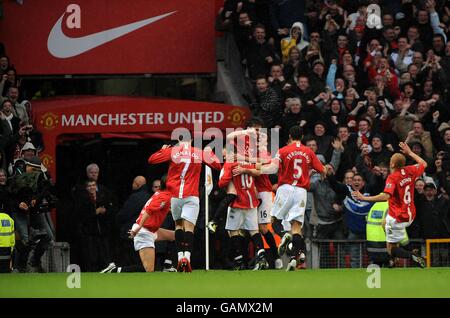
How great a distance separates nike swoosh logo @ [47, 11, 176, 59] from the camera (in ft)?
87.5

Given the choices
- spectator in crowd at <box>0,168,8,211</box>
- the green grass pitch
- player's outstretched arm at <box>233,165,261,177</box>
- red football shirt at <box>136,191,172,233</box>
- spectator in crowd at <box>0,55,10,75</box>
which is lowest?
the green grass pitch

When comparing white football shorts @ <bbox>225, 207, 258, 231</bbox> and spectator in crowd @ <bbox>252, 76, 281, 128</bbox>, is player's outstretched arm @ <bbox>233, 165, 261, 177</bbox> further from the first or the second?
spectator in crowd @ <bbox>252, 76, 281, 128</bbox>

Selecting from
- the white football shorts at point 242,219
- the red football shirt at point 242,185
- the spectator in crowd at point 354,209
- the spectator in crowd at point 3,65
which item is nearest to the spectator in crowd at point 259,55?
the spectator in crowd at point 354,209

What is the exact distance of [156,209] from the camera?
19016 mm

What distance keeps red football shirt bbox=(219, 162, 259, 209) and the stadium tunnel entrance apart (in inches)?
203

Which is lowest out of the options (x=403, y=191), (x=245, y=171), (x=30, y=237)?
→ (x=30, y=237)

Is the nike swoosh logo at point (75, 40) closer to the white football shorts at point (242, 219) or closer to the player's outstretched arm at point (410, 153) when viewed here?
the white football shorts at point (242, 219)

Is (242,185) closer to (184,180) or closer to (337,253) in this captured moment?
(184,180)

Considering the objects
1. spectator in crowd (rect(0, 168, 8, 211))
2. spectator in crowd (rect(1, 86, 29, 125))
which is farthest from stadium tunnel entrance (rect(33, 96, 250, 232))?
spectator in crowd (rect(0, 168, 8, 211))

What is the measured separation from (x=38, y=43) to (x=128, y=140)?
290 centimetres

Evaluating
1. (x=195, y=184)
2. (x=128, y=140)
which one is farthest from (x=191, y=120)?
(x=195, y=184)

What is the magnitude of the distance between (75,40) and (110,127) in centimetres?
285

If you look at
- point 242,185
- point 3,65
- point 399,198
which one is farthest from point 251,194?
point 3,65

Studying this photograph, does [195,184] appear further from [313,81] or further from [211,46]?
[211,46]
